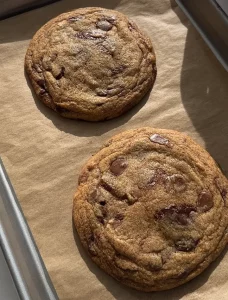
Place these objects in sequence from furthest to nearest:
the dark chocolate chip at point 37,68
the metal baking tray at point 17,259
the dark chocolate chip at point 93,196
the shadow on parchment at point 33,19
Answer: the shadow on parchment at point 33,19, the dark chocolate chip at point 37,68, the dark chocolate chip at point 93,196, the metal baking tray at point 17,259

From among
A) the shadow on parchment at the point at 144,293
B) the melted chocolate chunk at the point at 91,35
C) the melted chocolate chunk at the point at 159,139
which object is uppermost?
the melted chocolate chunk at the point at 91,35

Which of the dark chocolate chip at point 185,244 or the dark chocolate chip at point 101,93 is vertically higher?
the dark chocolate chip at point 101,93

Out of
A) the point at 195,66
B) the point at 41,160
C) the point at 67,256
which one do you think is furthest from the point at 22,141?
the point at 195,66

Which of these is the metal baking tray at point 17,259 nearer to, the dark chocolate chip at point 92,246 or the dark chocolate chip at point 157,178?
the dark chocolate chip at point 92,246

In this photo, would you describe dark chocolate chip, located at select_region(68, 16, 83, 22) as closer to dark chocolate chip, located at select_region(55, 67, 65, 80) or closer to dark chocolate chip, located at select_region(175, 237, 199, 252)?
dark chocolate chip, located at select_region(55, 67, 65, 80)

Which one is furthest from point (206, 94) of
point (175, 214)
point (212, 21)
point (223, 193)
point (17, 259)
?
point (17, 259)

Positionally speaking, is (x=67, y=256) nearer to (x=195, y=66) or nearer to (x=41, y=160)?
(x=41, y=160)

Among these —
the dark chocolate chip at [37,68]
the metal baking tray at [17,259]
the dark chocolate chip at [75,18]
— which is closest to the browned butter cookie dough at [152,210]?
the metal baking tray at [17,259]
